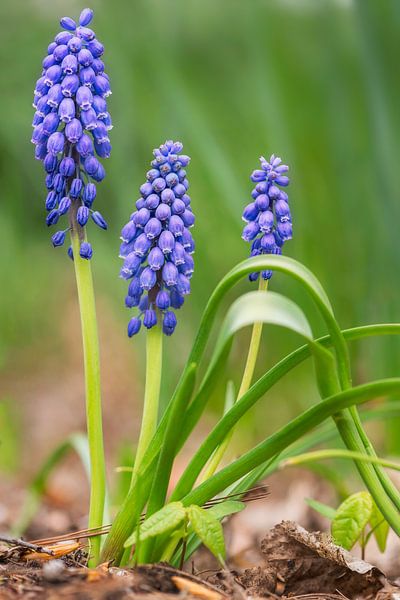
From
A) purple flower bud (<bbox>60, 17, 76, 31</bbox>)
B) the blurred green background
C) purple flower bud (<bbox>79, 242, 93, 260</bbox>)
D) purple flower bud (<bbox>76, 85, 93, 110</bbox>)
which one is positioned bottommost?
purple flower bud (<bbox>79, 242, 93, 260</bbox>)

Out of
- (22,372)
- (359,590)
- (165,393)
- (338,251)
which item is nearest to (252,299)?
(359,590)

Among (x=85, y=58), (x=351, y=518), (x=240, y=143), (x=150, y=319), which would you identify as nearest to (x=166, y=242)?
(x=150, y=319)

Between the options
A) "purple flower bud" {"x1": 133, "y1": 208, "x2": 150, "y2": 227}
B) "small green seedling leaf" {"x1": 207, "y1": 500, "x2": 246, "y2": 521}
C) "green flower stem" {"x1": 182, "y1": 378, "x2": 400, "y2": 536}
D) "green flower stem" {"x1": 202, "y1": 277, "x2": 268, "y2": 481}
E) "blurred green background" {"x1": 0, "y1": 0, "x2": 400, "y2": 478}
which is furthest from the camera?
"blurred green background" {"x1": 0, "y1": 0, "x2": 400, "y2": 478}

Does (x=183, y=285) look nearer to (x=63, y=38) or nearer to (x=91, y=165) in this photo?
(x=91, y=165)

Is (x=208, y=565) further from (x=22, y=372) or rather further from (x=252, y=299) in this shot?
(x=22, y=372)

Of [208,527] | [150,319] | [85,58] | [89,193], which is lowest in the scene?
[208,527]

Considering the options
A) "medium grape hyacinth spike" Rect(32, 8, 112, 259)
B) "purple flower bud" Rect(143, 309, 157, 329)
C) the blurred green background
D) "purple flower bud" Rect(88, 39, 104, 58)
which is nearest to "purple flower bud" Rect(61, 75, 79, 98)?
"medium grape hyacinth spike" Rect(32, 8, 112, 259)

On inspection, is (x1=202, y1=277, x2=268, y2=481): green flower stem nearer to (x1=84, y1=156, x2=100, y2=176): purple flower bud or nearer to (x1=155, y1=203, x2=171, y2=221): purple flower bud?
(x1=155, y1=203, x2=171, y2=221): purple flower bud

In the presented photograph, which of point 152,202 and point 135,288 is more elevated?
point 152,202
